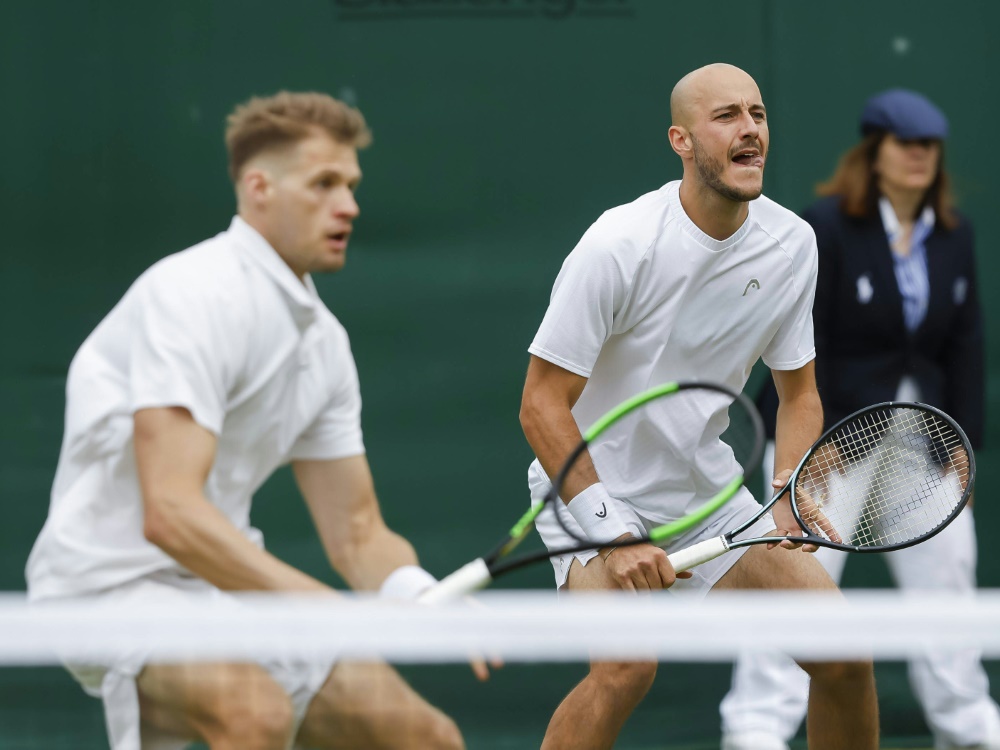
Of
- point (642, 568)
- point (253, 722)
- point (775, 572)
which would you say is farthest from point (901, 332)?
point (253, 722)

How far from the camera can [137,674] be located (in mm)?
2250

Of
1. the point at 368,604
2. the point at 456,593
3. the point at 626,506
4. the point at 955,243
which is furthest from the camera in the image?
the point at 955,243

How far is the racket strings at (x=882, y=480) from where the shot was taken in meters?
2.88

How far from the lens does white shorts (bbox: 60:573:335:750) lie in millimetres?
2176

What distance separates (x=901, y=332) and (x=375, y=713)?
6.01 ft

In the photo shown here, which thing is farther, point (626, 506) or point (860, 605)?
point (626, 506)

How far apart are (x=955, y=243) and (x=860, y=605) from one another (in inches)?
69.9

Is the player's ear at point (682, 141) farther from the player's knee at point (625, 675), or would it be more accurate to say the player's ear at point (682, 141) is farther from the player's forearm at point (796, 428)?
the player's knee at point (625, 675)

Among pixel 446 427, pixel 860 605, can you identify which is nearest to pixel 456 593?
pixel 860 605

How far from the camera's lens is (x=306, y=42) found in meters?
3.80

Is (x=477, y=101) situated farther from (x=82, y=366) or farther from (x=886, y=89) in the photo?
(x=82, y=366)

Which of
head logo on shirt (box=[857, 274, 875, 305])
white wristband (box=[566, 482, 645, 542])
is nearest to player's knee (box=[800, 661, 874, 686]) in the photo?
white wristband (box=[566, 482, 645, 542])

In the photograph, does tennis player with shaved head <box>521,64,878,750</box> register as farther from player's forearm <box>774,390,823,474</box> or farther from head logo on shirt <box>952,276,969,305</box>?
head logo on shirt <box>952,276,969,305</box>

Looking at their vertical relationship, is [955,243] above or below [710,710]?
above
